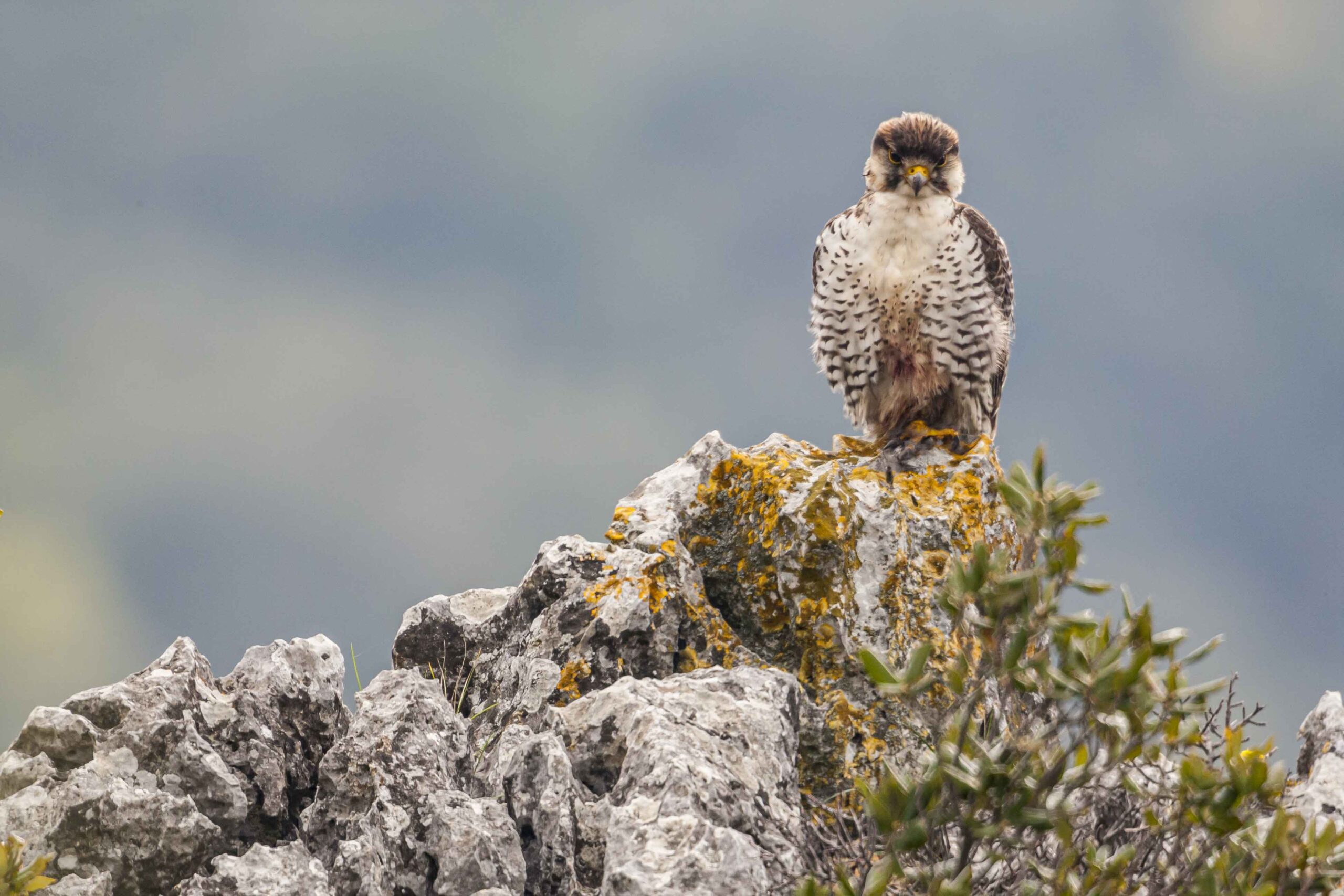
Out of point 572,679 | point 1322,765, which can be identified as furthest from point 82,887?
point 1322,765

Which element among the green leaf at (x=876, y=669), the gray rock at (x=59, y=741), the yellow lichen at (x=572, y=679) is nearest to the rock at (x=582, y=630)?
the yellow lichen at (x=572, y=679)

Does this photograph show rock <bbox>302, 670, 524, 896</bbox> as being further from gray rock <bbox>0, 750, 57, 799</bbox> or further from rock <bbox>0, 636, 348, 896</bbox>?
gray rock <bbox>0, 750, 57, 799</bbox>

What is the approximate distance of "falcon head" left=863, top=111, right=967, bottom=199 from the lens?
8414mm

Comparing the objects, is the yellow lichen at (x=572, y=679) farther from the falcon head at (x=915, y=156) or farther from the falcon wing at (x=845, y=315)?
the falcon head at (x=915, y=156)

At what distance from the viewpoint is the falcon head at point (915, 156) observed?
841 centimetres

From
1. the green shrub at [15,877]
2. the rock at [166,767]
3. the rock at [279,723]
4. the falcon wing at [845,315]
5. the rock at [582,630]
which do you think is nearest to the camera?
the green shrub at [15,877]

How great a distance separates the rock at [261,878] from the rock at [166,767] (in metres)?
0.23

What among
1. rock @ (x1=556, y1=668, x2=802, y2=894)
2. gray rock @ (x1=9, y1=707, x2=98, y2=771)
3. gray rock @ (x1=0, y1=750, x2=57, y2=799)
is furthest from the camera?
gray rock @ (x1=9, y1=707, x2=98, y2=771)

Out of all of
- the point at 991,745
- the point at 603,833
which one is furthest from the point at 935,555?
the point at 991,745

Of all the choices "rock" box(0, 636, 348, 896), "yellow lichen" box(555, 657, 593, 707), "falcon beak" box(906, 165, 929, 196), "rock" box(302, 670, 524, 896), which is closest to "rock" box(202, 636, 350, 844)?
"rock" box(0, 636, 348, 896)

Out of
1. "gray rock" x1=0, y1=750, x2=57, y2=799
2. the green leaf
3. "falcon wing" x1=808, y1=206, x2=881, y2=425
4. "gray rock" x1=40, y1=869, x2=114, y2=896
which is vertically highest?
"falcon wing" x1=808, y1=206, x2=881, y2=425

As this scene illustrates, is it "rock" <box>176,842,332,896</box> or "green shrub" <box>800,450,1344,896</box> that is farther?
"rock" <box>176,842,332,896</box>

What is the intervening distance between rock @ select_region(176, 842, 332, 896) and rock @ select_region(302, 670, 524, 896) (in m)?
0.10

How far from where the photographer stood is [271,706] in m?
6.15
